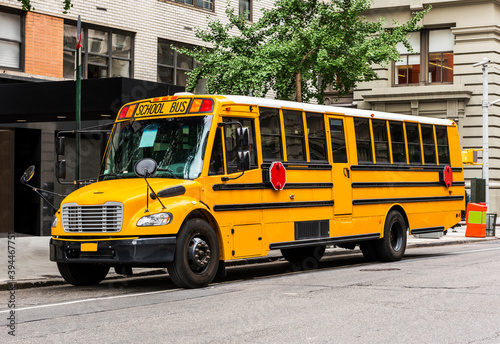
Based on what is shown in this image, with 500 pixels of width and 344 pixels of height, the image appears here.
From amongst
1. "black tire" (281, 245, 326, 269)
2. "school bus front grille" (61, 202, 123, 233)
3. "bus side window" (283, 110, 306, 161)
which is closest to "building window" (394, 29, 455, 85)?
"black tire" (281, 245, 326, 269)

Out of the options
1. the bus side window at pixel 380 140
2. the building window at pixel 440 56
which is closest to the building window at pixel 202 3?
the bus side window at pixel 380 140

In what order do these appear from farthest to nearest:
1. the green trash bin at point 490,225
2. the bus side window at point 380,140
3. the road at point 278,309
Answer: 1. the green trash bin at point 490,225
2. the bus side window at point 380,140
3. the road at point 278,309

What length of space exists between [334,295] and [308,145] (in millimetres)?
4225

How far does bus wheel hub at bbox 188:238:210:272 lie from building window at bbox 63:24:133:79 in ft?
41.2

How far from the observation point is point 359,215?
15.2m

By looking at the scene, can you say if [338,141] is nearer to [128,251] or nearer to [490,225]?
[128,251]

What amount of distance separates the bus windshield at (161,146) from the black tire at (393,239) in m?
5.69

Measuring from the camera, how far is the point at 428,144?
57.4 ft

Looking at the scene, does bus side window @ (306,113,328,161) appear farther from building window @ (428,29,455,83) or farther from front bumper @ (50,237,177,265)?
building window @ (428,29,455,83)

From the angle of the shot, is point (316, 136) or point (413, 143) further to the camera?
point (413, 143)

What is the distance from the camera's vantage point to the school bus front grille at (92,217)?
36.3 feet

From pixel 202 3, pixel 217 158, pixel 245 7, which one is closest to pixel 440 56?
pixel 245 7

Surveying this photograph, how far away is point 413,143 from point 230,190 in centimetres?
626

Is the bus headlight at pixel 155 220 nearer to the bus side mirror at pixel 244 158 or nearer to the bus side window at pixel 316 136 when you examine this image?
the bus side mirror at pixel 244 158
